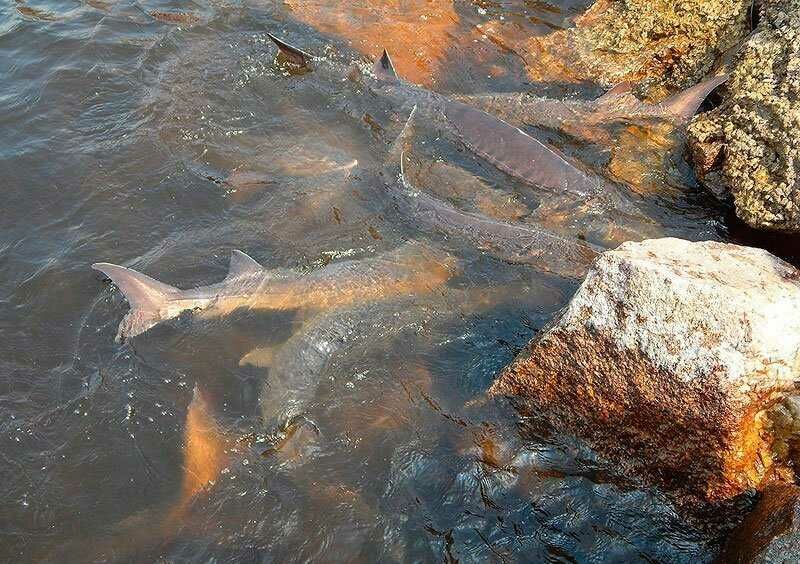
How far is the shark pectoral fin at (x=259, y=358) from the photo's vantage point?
4.91 meters

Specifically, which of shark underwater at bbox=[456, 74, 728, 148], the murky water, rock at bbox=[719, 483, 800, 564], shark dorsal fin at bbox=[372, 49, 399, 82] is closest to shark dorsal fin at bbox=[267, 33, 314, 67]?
the murky water

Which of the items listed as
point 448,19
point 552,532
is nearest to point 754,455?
point 552,532

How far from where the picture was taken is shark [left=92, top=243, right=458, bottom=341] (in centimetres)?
507

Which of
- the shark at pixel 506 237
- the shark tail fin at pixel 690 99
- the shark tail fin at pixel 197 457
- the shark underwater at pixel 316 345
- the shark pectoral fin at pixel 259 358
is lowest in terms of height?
the shark tail fin at pixel 197 457

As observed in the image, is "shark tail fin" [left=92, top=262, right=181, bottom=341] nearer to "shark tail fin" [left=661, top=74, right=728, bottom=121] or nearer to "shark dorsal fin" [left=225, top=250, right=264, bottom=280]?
"shark dorsal fin" [left=225, top=250, right=264, bottom=280]

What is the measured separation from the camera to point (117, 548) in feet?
12.5

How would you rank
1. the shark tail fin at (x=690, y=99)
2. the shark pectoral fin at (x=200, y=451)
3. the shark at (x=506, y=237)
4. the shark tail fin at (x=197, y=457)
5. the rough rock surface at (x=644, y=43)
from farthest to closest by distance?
the rough rock surface at (x=644, y=43), the shark tail fin at (x=690, y=99), the shark at (x=506, y=237), the shark pectoral fin at (x=200, y=451), the shark tail fin at (x=197, y=457)

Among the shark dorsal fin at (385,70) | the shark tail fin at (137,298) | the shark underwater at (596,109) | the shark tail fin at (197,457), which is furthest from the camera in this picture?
the shark dorsal fin at (385,70)

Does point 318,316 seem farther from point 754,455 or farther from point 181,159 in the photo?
point 754,455

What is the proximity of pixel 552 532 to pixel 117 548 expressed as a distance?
256 centimetres

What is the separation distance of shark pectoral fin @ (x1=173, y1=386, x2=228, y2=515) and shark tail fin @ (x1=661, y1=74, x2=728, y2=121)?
5585 millimetres

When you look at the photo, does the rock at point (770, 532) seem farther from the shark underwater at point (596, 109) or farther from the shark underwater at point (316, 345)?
the shark underwater at point (596, 109)

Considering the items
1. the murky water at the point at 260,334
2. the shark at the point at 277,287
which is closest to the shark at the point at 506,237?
the murky water at the point at 260,334

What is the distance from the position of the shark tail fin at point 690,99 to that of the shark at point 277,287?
3196 mm
